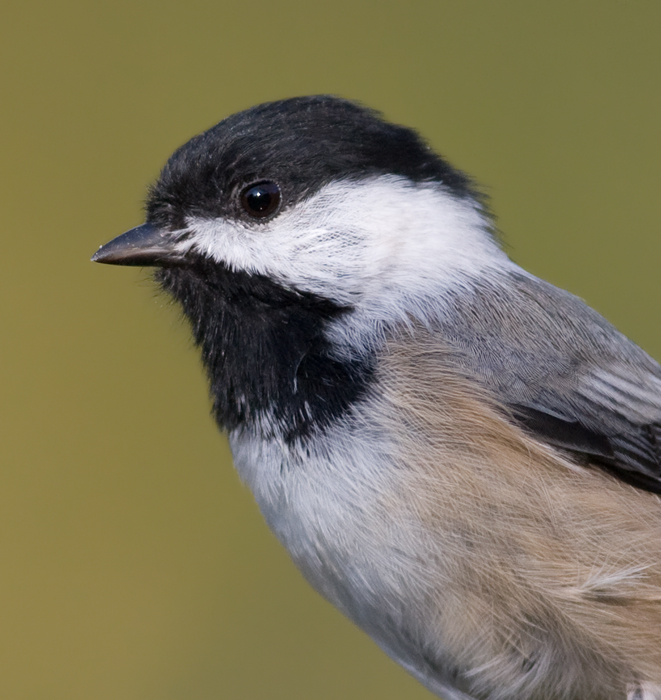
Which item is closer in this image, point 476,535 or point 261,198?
point 476,535

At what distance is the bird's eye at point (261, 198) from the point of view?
4.76 feet

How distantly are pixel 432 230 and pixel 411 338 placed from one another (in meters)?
0.21

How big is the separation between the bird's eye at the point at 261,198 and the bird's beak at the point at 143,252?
143 mm

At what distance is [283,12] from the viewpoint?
3.14 m

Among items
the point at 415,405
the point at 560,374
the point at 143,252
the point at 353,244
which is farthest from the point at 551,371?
the point at 143,252

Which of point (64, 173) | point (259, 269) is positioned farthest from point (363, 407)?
point (64, 173)

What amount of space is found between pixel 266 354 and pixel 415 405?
0.23 m

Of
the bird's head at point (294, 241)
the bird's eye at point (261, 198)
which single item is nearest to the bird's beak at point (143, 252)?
the bird's head at point (294, 241)

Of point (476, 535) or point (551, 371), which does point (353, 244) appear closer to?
point (551, 371)

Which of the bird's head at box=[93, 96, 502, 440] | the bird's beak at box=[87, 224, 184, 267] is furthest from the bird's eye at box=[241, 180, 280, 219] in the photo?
the bird's beak at box=[87, 224, 184, 267]

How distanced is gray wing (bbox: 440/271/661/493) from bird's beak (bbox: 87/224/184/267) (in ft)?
1.46

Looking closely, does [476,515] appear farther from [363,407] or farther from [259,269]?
[259,269]

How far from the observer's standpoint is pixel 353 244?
144cm

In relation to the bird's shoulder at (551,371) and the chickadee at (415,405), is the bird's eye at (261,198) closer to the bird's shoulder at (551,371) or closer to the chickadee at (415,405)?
the chickadee at (415,405)
